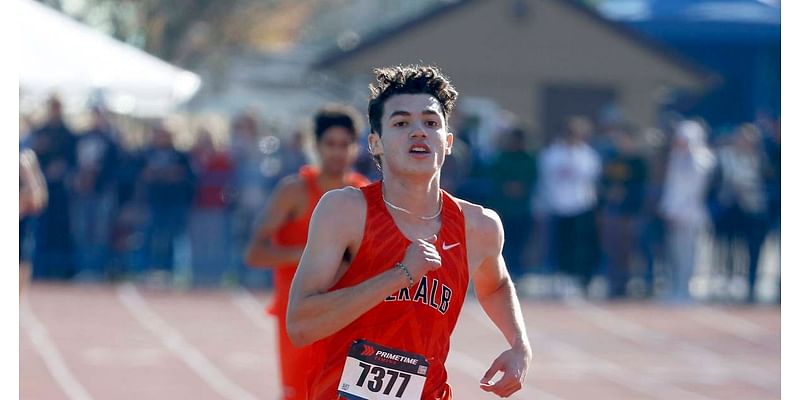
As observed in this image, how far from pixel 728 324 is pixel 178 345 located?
19.7ft

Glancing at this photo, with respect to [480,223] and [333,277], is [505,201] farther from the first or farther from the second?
[333,277]

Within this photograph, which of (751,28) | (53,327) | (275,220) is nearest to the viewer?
(275,220)

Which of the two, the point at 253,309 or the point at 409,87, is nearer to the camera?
the point at 409,87

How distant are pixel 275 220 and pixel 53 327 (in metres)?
7.45

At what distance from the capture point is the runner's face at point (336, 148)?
7289 mm

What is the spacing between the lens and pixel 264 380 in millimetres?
11828

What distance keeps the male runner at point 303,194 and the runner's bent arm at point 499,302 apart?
2087 mm

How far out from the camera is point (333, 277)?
4684 mm

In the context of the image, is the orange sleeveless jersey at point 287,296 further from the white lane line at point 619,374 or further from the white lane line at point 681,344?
the white lane line at point 681,344

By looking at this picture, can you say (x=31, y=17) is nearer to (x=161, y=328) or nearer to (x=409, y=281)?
(x=161, y=328)

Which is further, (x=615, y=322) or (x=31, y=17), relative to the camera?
(x=31, y=17)

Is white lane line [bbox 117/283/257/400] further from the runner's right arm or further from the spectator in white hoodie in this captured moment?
the runner's right arm

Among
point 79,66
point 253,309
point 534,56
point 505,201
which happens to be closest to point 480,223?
point 253,309
